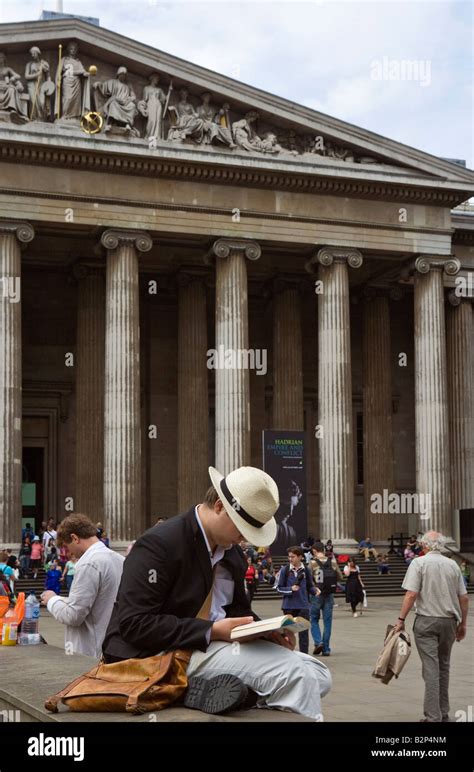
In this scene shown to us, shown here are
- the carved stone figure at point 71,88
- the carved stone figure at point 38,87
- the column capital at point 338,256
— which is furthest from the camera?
the column capital at point 338,256

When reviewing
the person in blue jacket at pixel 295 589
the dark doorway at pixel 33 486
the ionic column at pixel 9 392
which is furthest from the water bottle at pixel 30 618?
the dark doorway at pixel 33 486

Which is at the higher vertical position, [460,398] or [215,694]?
[460,398]

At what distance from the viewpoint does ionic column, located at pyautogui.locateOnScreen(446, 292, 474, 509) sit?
44.7 meters

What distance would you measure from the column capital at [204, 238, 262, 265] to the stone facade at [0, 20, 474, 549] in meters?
0.07

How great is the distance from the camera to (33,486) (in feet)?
147

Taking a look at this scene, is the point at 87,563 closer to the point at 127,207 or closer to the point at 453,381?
the point at 127,207

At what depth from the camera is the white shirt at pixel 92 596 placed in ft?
29.0

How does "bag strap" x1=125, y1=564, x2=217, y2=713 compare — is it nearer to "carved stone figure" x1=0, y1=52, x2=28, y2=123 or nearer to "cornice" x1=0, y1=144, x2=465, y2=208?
"cornice" x1=0, y1=144, x2=465, y2=208

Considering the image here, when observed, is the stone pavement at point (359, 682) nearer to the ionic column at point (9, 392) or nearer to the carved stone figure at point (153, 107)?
the ionic column at point (9, 392)

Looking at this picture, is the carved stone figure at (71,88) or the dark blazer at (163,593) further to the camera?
the carved stone figure at (71,88)

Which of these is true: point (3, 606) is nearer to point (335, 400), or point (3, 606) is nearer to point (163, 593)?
point (163, 593)

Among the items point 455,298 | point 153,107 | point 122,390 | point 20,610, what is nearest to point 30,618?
point 20,610

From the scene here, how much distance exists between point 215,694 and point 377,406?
39.9 metres

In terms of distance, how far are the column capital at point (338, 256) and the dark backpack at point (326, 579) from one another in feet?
67.6
